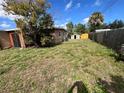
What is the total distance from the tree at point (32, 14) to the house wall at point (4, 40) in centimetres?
305

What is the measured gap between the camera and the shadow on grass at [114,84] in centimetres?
337

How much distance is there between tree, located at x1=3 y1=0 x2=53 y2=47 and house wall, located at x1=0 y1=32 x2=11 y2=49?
3048mm

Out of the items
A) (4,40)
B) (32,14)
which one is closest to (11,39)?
(4,40)

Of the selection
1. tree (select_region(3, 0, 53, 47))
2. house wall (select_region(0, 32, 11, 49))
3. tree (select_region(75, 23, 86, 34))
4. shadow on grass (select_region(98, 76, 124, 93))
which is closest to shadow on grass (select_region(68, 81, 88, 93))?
shadow on grass (select_region(98, 76, 124, 93))

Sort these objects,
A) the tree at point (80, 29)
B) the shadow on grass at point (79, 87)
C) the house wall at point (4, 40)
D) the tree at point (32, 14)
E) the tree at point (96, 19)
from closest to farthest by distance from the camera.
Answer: the shadow on grass at point (79, 87) < the tree at point (32, 14) < the house wall at point (4, 40) < the tree at point (96, 19) < the tree at point (80, 29)

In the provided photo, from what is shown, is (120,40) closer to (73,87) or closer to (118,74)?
(118,74)

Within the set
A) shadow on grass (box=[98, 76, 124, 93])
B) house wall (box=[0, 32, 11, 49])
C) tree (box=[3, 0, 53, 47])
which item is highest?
tree (box=[3, 0, 53, 47])

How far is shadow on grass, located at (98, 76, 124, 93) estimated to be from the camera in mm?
3367

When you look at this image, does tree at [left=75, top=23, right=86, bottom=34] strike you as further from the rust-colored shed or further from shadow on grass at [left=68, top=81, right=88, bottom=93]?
shadow on grass at [left=68, top=81, right=88, bottom=93]

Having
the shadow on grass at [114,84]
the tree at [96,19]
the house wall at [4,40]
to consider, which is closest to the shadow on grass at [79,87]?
the shadow on grass at [114,84]

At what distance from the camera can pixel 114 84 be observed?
3686mm

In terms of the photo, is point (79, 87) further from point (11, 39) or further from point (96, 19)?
point (96, 19)

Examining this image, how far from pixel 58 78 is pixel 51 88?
66 centimetres

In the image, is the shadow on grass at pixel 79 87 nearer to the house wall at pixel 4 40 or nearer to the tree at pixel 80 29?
the house wall at pixel 4 40
